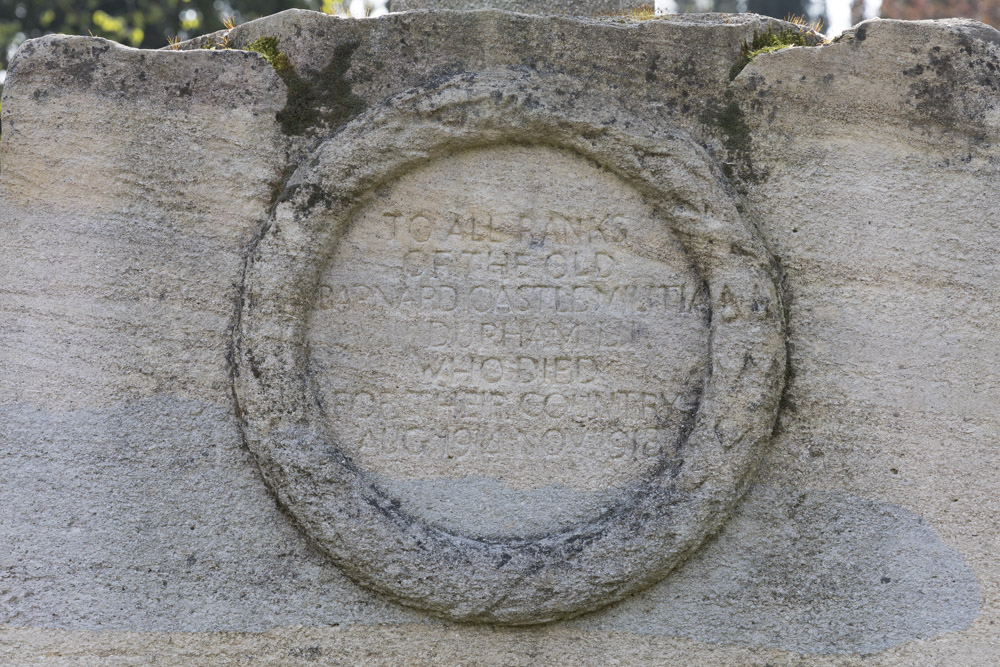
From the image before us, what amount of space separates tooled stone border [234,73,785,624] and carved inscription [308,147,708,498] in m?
0.07

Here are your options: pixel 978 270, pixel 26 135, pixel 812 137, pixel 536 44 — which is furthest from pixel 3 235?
pixel 978 270

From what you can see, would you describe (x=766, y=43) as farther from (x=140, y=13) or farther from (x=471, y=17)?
(x=140, y=13)

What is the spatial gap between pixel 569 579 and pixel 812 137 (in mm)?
1410

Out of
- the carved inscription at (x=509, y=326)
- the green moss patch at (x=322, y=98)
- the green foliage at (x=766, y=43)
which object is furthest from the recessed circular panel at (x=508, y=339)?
the green foliage at (x=766, y=43)

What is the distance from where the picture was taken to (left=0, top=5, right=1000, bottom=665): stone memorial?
2.64 m

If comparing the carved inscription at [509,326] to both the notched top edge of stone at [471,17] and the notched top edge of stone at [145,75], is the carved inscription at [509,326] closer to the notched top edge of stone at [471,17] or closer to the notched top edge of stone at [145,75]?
the notched top edge of stone at [471,17]

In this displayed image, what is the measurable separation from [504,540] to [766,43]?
1.60m

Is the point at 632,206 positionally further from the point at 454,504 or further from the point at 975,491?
the point at 975,491

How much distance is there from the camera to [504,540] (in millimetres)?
2662

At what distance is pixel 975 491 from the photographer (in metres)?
2.67

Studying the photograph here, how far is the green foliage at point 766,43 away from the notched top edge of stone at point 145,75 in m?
1.31

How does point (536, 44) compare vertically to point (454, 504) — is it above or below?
above

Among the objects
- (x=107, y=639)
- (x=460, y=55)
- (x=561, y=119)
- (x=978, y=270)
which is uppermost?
(x=460, y=55)

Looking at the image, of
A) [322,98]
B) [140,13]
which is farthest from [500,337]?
[140,13]
